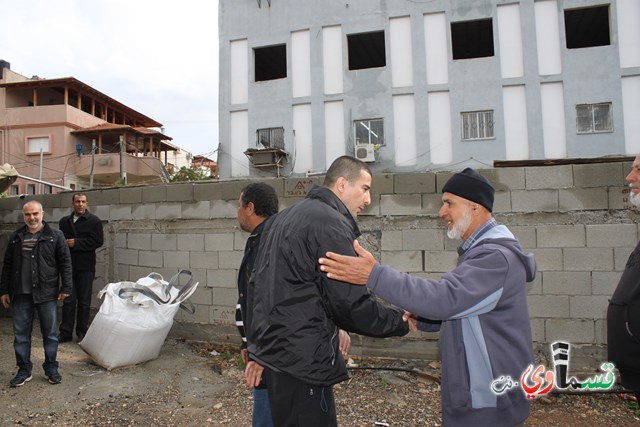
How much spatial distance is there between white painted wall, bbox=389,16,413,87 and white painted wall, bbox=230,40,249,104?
6.11 m

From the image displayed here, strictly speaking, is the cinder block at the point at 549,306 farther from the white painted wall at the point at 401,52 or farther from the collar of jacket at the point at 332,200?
the white painted wall at the point at 401,52

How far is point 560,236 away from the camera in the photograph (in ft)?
14.6

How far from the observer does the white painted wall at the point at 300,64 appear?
59.0 ft

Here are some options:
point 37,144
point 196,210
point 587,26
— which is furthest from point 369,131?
point 37,144

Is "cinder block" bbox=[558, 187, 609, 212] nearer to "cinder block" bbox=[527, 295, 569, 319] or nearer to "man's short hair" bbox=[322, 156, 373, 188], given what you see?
"cinder block" bbox=[527, 295, 569, 319]

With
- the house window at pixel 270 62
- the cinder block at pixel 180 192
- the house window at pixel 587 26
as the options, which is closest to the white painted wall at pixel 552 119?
the house window at pixel 587 26

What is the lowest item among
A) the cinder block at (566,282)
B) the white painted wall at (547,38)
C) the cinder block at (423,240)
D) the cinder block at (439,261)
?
the cinder block at (566,282)

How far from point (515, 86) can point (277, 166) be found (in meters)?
9.41

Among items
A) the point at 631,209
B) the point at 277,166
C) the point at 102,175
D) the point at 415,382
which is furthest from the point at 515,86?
the point at 102,175

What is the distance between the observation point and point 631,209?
169 inches

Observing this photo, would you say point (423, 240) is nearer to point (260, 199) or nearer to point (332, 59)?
point (260, 199)

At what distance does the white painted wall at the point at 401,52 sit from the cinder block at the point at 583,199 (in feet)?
44.2

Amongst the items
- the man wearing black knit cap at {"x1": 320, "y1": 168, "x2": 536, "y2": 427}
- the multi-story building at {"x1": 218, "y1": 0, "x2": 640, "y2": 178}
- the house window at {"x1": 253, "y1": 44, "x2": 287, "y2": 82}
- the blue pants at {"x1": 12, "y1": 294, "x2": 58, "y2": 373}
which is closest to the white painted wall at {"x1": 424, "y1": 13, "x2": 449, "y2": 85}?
the multi-story building at {"x1": 218, "y1": 0, "x2": 640, "y2": 178}

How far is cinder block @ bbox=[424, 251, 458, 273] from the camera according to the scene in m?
4.73
